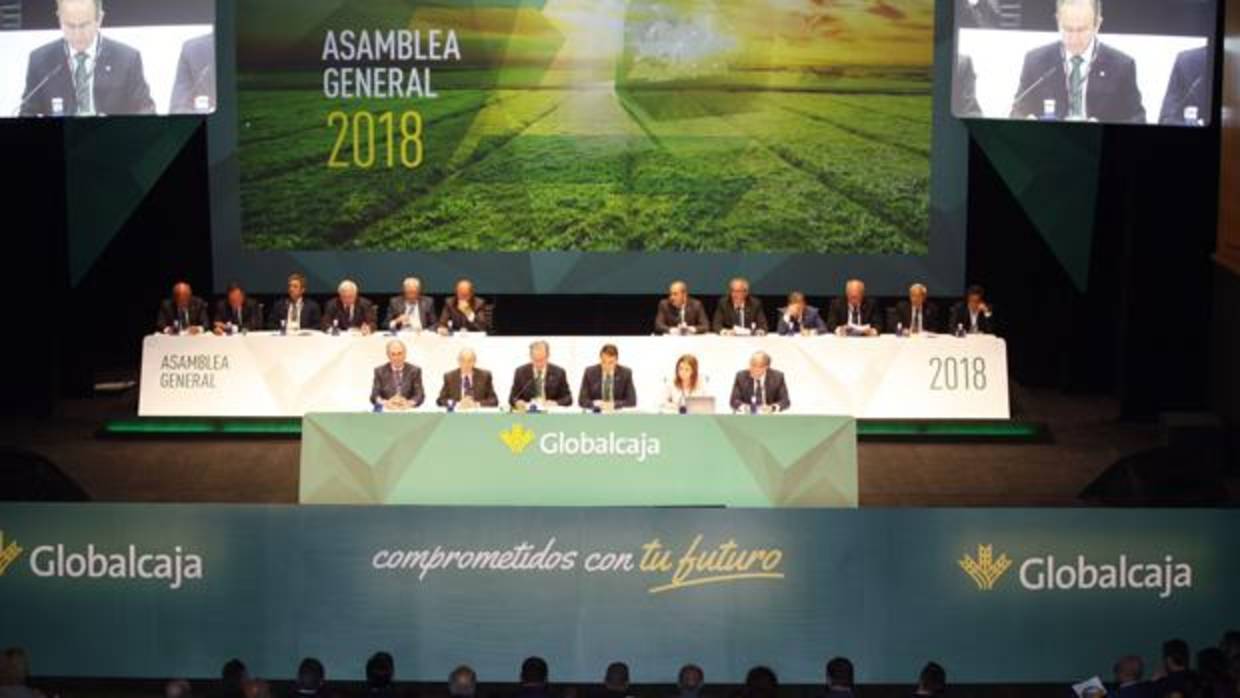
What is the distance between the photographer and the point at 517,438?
12.2 m

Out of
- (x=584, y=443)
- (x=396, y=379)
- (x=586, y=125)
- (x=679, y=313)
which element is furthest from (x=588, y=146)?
(x=584, y=443)

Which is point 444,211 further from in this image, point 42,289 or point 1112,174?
point 1112,174

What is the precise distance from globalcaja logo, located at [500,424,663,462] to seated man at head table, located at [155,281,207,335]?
223 inches

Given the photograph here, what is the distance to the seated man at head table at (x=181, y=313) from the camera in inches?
672

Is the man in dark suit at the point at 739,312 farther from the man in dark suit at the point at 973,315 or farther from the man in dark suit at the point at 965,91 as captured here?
the man in dark suit at the point at 965,91

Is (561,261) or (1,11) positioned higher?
(1,11)

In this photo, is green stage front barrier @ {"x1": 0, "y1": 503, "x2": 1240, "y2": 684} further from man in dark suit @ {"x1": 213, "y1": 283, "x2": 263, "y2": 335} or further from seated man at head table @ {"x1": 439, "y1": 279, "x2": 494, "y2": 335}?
man in dark suit @ {"x1": 213, "y1": 283, "x2": 263, "y2": 335}

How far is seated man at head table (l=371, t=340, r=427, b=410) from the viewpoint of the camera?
15.3 m

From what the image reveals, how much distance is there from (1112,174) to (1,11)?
9.95 metres

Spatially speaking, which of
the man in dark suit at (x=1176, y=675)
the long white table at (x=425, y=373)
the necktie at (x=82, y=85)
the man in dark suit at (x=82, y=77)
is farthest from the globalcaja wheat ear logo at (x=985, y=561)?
the necktie at (x=82, y=85)

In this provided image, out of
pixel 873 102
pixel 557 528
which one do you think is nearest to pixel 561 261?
pixel 873 102

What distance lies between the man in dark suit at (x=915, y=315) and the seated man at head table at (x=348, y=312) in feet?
14.0

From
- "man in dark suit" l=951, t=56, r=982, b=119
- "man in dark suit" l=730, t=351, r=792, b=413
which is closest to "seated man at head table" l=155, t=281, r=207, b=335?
"man in dark suit" l=730, t=351, r=792, b=413

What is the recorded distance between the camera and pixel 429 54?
60.2 feet
